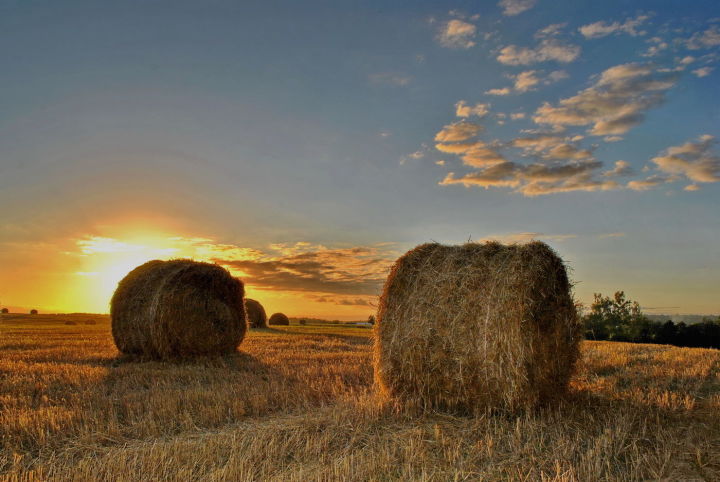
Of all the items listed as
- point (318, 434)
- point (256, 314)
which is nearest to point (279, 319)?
point (256, 314)

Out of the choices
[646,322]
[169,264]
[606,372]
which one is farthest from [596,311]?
[169,264]

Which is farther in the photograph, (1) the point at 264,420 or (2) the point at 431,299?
(2) the point at 431,299

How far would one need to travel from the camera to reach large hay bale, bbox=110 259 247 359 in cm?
1217

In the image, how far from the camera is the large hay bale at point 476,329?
645cm

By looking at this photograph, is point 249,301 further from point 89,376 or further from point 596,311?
point 596,311

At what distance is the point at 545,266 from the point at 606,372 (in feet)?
17.3

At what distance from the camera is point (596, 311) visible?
5341 centimetres

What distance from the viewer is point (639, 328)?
4962 cm

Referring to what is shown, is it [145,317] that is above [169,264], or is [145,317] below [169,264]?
below

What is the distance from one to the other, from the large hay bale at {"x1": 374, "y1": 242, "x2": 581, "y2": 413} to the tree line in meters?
36.3

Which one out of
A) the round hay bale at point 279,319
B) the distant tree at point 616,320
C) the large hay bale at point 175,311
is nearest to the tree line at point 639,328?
the distant tree at point 616,320

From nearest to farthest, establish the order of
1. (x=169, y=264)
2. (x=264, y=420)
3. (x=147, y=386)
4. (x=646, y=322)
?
1. (x=264, y=420)
2. (x=147, y=386)
3. (x=169, y=264)
4. (x=646, y=322)

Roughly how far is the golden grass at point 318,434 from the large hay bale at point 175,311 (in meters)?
3.03

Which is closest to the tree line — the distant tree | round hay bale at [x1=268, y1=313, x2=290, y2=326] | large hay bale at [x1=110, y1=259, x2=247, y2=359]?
the distant tree
